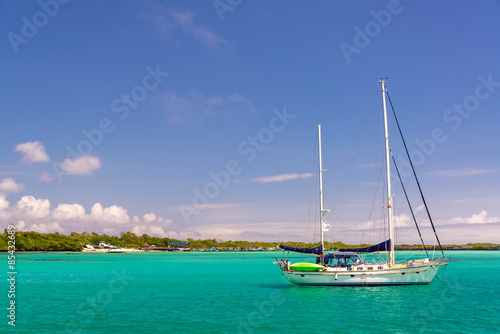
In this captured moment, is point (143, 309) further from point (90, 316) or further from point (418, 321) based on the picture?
point (418, 321)

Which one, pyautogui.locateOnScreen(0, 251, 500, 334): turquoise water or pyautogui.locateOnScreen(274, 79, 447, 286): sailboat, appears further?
pyautogui.locateOnScreen(274, 79, 447, 286): sailboat

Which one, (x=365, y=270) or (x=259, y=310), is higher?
(x=365, y=270)

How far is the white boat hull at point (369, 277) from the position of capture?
1864 inches

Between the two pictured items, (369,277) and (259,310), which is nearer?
(259,310)

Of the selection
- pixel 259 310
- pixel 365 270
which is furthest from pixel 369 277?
pixel 259 310

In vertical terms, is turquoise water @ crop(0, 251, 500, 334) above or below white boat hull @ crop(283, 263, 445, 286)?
below

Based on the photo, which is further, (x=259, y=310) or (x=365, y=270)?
(x=365, y=270)

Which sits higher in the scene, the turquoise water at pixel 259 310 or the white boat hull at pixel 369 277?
the white boat hull at pixel 369 277

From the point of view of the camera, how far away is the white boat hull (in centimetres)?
4734

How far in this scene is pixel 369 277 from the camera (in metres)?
47.6

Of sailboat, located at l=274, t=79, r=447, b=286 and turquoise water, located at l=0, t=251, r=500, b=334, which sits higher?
sailboat, located at l=274, t=79, r=447, b=286

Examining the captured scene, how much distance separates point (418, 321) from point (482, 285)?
32.5 meters

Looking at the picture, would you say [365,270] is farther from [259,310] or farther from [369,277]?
[259,310]

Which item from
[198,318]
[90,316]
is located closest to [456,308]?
[198,318]
